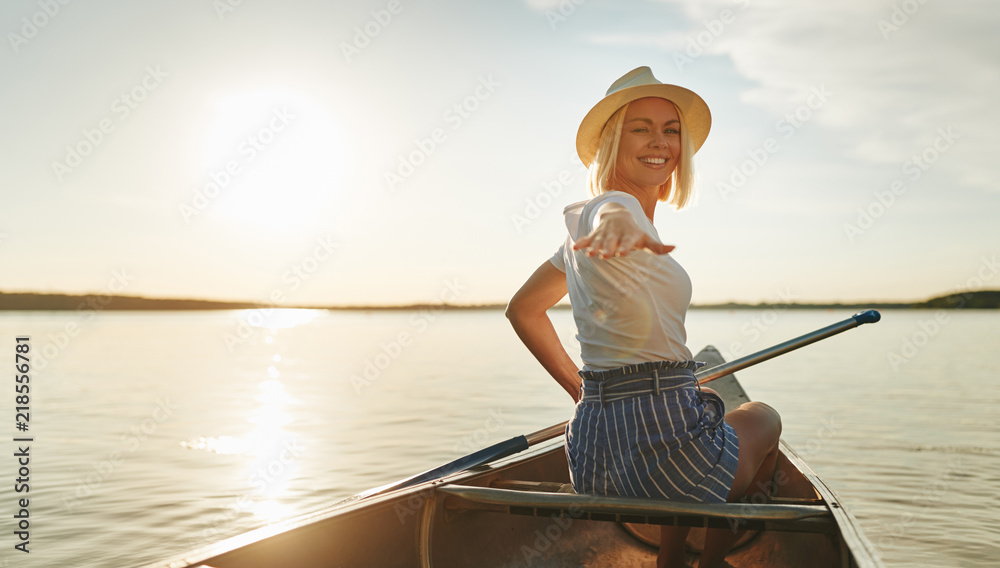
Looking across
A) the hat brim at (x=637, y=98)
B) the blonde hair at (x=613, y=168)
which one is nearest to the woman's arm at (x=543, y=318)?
the blonde hair at (x=613, y=168)

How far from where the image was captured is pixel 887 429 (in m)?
9.50

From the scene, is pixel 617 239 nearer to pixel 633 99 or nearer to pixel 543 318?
pixel 633 99

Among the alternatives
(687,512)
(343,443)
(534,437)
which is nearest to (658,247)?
(687,512)

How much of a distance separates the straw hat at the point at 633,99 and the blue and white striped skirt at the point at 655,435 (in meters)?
0.88

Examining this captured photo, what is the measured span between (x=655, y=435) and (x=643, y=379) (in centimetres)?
16

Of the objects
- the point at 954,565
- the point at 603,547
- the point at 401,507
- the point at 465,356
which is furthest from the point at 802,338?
the point at 465,356

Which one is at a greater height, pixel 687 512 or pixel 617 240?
pixel 617 240

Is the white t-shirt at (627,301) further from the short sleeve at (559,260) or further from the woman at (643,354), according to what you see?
the short sleeve at (559,260)

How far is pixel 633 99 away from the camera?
7.64 ft

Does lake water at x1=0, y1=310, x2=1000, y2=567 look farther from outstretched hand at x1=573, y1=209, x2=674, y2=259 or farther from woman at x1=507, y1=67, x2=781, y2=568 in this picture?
outstretched hand at x1=573, y1=209, x2=674, y2=259

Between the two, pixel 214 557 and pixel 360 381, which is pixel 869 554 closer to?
pixel 214 557

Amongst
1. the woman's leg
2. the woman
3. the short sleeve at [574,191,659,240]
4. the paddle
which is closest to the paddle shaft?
the paddle

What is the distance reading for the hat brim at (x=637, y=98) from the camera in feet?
7.60

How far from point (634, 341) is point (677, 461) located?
377 millimetres
